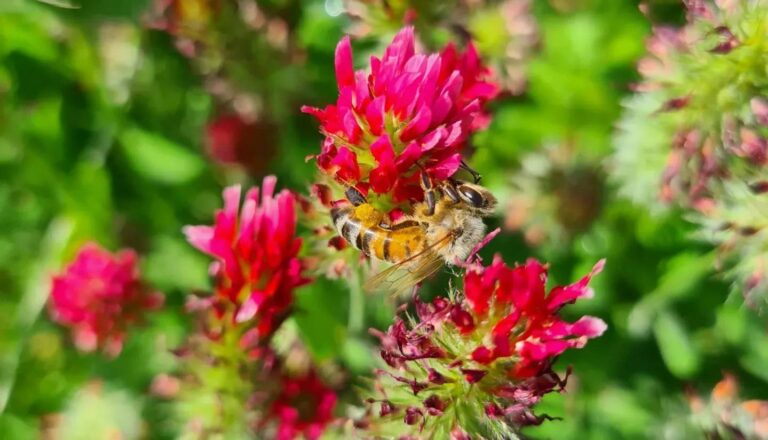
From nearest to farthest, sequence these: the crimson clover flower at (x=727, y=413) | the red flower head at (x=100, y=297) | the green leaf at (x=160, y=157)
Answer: the crimson clover flower at (x=727, y=413), the red flower head at (x=100, y=297), the green leaf at (x=160, y=157)

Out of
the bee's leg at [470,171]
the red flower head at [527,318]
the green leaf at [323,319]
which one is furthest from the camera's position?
the green leaf at [323,319]

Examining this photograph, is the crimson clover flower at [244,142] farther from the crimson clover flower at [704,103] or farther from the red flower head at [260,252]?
the crimson clover flower at [704,103]

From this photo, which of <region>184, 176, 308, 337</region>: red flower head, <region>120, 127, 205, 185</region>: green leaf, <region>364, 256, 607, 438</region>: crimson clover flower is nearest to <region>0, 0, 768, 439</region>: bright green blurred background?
<region>120, 127, 205, 185</region>: green leaf

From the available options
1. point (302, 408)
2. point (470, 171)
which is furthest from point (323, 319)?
point (470, 171)

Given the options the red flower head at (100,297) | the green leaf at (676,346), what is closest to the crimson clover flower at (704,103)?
the green leaf at (676,346)

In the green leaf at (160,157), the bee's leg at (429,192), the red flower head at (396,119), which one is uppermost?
the red flower head at (396,119)

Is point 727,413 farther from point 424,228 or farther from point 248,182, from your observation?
point 248,182
